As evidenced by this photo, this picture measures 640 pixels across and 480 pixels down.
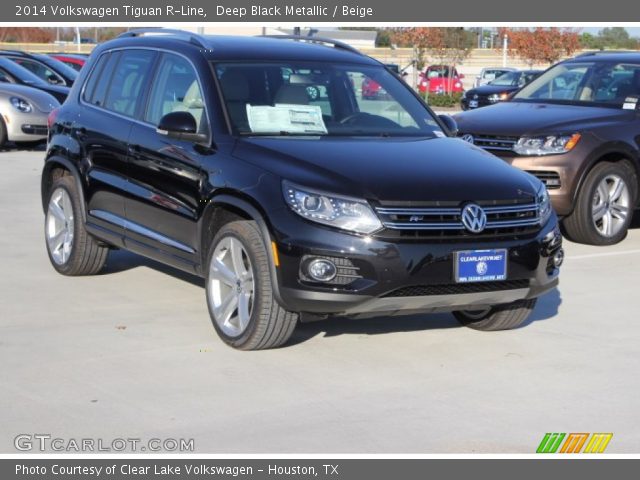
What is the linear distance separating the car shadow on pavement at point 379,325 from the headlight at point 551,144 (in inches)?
112

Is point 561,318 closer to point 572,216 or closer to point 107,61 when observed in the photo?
point 572,216

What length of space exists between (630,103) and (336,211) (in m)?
5.94

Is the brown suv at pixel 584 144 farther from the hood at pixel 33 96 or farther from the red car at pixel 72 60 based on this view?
the red car at pixel 72 60

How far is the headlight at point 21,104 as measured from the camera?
747 inches

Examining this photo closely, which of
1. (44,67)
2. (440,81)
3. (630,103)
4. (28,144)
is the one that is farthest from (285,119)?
(440,81)

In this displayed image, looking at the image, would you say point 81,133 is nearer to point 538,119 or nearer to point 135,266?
point 135,266

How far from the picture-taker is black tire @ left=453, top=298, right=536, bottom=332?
7.16 m

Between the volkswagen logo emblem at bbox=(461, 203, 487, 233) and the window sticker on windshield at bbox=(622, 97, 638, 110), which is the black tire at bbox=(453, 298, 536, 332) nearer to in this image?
the volkswagen logo emblem at bbox=(461, 203, 487, 233)

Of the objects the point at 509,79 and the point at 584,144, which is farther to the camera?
the point at 509,79

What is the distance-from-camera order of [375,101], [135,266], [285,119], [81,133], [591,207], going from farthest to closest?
[591,207], [135,266], [81,133], [375,101], [285,119]

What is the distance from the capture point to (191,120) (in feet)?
22.9

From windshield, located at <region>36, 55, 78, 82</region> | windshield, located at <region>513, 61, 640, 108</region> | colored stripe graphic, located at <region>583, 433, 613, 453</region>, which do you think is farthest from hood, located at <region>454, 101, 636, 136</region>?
windshield, located at <region>36, 55, 78, 82</region>

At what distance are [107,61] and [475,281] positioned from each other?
146 inches

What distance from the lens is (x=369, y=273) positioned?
6148 millimetres
